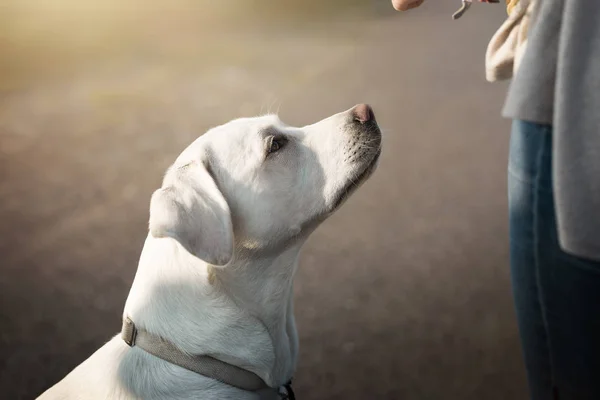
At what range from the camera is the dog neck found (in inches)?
41.7

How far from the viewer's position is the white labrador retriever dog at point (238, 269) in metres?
1.06

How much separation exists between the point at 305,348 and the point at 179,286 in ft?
3.01

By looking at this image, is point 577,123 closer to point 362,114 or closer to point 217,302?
point 362,114

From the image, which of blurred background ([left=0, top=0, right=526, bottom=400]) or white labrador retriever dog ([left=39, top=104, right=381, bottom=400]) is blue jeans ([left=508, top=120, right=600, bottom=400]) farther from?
blurred background ([left=0, top=0, right=526, bottom=400])

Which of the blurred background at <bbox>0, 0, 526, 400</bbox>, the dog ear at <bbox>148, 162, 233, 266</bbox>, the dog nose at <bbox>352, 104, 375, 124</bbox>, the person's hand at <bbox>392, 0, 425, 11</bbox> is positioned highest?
the person's hand at <bbox>392, 0, 425, 11</bbox>

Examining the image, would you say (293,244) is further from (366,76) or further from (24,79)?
(24,79)

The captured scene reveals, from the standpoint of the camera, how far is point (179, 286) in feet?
3.48

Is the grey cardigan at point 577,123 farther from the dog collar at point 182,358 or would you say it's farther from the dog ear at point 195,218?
the dog collar at point 182,358

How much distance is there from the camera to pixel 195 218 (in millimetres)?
945

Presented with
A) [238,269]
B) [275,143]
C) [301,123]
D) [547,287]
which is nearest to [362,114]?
[275,143]

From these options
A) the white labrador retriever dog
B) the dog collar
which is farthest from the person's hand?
the dog collar

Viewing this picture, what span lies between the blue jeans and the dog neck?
46 cm

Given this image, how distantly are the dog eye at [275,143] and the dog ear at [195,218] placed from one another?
0.15 metres

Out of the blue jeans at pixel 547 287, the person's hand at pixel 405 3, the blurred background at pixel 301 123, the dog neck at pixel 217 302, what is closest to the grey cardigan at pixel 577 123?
the blue jeans at pixel 547 287
